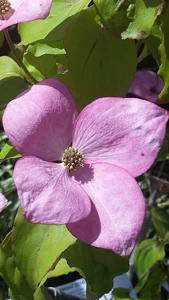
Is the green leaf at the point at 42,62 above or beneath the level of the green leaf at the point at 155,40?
beneath

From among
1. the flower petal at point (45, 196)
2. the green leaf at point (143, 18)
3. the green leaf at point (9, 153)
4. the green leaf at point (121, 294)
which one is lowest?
the green leaf at point (121, 294)

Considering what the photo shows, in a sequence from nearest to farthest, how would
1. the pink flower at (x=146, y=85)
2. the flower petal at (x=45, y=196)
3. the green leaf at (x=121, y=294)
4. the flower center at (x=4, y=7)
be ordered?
the flower petal at (x=45, y=196) < the flower center at (x=4, y=7) < the green leaf at (x=121, y=294) < the pink flower at (x=146, y=85)

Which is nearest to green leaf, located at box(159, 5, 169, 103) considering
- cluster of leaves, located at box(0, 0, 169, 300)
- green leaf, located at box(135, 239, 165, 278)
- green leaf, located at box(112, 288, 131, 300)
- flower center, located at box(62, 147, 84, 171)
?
cluster of leaves, located at box(0, 0, 169, 300)

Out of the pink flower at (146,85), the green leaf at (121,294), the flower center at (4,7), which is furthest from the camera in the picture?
the pink flower at (146,85)

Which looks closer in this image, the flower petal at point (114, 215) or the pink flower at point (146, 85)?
the flower petal at point (114, 215)

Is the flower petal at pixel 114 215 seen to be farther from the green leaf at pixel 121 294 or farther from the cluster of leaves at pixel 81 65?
the green leaf at pixel 121 294

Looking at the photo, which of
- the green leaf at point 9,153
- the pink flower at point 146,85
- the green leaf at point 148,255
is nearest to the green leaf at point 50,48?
the green leaf at point 9,153

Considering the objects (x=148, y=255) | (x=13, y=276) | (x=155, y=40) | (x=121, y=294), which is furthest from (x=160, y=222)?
(x=155, y=40)

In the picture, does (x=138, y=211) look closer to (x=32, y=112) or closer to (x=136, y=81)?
(x=32, y=112)

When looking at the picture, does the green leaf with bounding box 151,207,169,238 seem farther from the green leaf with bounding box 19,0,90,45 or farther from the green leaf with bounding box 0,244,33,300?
the green leaf with bounding box 19,0,90,45
